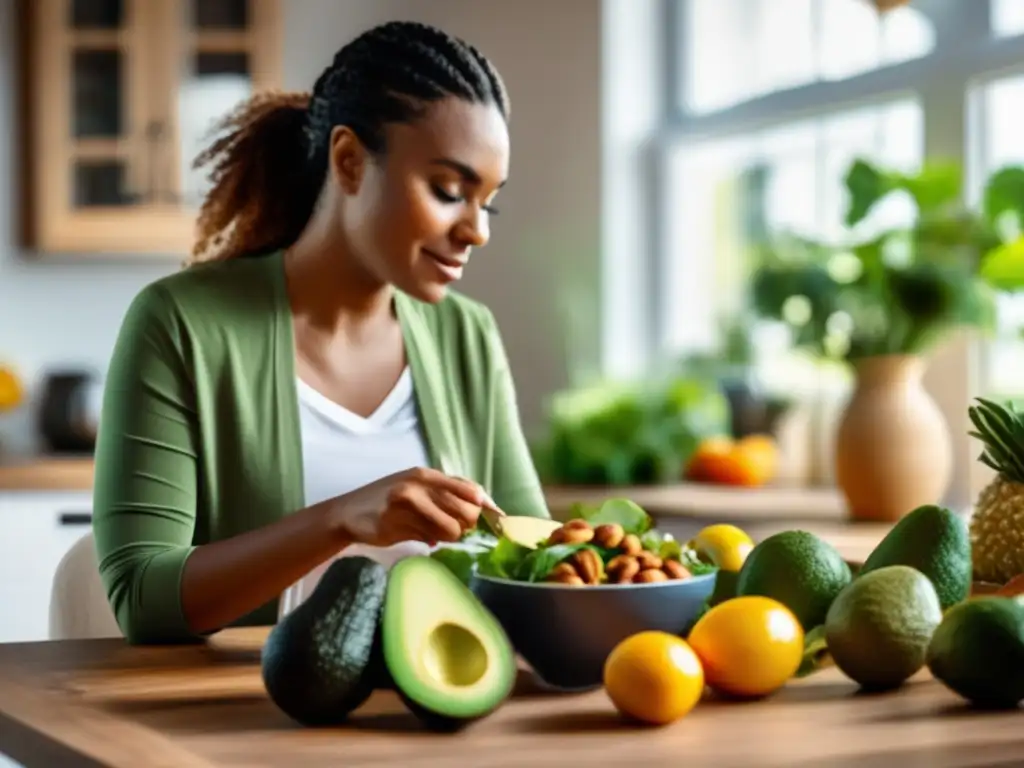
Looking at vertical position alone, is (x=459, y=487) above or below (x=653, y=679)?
above

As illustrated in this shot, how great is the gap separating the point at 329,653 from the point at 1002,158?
2483 millimetres

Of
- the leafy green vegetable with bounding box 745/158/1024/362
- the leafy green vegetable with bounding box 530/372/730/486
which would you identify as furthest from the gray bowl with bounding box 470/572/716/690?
the leafy green vegetable with bounding box 530/372/730/486

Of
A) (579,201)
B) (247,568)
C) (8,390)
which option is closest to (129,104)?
(8,390)

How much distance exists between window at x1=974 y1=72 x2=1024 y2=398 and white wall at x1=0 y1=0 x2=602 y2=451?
3.98 ft

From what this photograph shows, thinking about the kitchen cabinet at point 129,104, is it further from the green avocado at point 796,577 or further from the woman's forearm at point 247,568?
the green avocado at point 796,577

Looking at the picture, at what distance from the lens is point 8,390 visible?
13.7 feet

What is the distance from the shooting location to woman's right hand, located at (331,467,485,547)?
1.32m

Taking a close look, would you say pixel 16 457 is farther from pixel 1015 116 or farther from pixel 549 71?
pixel 1015 116

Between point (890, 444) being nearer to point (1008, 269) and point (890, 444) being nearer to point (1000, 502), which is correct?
point (1008, 269)

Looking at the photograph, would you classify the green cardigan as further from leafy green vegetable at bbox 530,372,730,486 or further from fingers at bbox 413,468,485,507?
leafy green vegetable at bbox 530,372,730,486

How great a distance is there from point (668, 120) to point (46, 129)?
158 centimetres

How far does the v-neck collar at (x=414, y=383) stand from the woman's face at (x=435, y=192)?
147 millimetres

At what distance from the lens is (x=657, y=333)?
14.2ft

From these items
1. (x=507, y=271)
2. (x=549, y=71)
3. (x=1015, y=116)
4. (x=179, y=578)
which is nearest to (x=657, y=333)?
(x=507, y=271)
